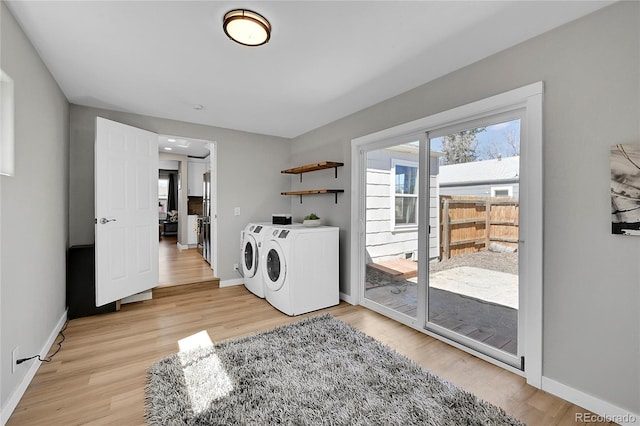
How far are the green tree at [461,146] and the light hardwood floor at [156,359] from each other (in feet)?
5.33

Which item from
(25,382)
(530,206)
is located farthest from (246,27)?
(25,382)

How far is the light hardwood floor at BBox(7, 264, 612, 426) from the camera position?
1.66m

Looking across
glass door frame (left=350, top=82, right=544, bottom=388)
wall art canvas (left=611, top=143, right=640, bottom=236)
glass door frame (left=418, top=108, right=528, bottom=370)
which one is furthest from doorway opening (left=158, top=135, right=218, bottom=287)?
wall art canvas (left=611, top=143, right=640, bottom=236)

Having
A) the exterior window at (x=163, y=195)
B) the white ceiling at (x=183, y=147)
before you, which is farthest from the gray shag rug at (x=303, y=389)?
the exterior window at (x=163, y=195)

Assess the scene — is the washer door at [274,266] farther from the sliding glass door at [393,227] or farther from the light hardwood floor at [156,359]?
the sliding glass door at [393,227]

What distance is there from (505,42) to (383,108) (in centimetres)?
124

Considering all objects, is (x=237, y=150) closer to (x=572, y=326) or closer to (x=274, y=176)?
(x=274, y=176)

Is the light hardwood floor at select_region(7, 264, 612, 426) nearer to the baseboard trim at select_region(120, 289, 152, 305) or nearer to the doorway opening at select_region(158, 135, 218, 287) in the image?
the baseboard trim at select_region(120, 289, 152, 305)

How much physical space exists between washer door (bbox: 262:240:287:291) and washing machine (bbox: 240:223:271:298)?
0.16 m

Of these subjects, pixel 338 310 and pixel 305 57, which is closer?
pixel 305 57

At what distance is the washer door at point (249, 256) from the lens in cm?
370

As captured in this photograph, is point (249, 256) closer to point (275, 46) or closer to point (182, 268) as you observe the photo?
point (182, 268)

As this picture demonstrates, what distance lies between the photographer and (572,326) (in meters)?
1.73

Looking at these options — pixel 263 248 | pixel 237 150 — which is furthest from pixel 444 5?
pixel 237 150
